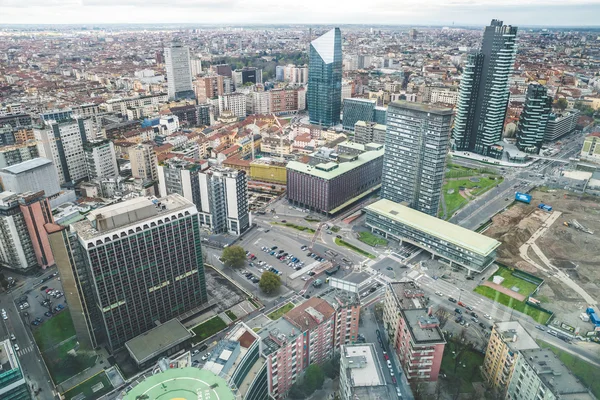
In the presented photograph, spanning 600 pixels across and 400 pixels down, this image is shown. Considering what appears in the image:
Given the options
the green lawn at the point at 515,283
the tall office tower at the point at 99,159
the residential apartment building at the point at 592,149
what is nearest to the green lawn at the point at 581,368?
the green lawn at the point at 515,283

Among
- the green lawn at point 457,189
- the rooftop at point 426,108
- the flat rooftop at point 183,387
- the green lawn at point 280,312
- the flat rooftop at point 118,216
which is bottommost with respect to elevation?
the green lawn at point 457,189

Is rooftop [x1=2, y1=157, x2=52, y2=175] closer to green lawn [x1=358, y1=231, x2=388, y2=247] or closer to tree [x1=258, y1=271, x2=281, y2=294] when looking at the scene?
tree [x1=258, y1=271, x2=281, y2=294]

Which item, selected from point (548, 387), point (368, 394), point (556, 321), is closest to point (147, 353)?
point (368, 394)

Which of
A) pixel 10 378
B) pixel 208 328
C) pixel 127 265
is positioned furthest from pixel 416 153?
pixel 10 378

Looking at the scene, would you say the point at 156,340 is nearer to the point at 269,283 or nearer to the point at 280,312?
the point at 280,312

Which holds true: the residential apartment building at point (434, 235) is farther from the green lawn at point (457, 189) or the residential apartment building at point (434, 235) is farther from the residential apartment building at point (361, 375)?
the residential apartment building at point (361, 375)

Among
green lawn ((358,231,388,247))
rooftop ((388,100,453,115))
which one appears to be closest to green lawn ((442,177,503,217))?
green lawn ((358,231,388,247))

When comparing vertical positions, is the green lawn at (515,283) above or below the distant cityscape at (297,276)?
below
